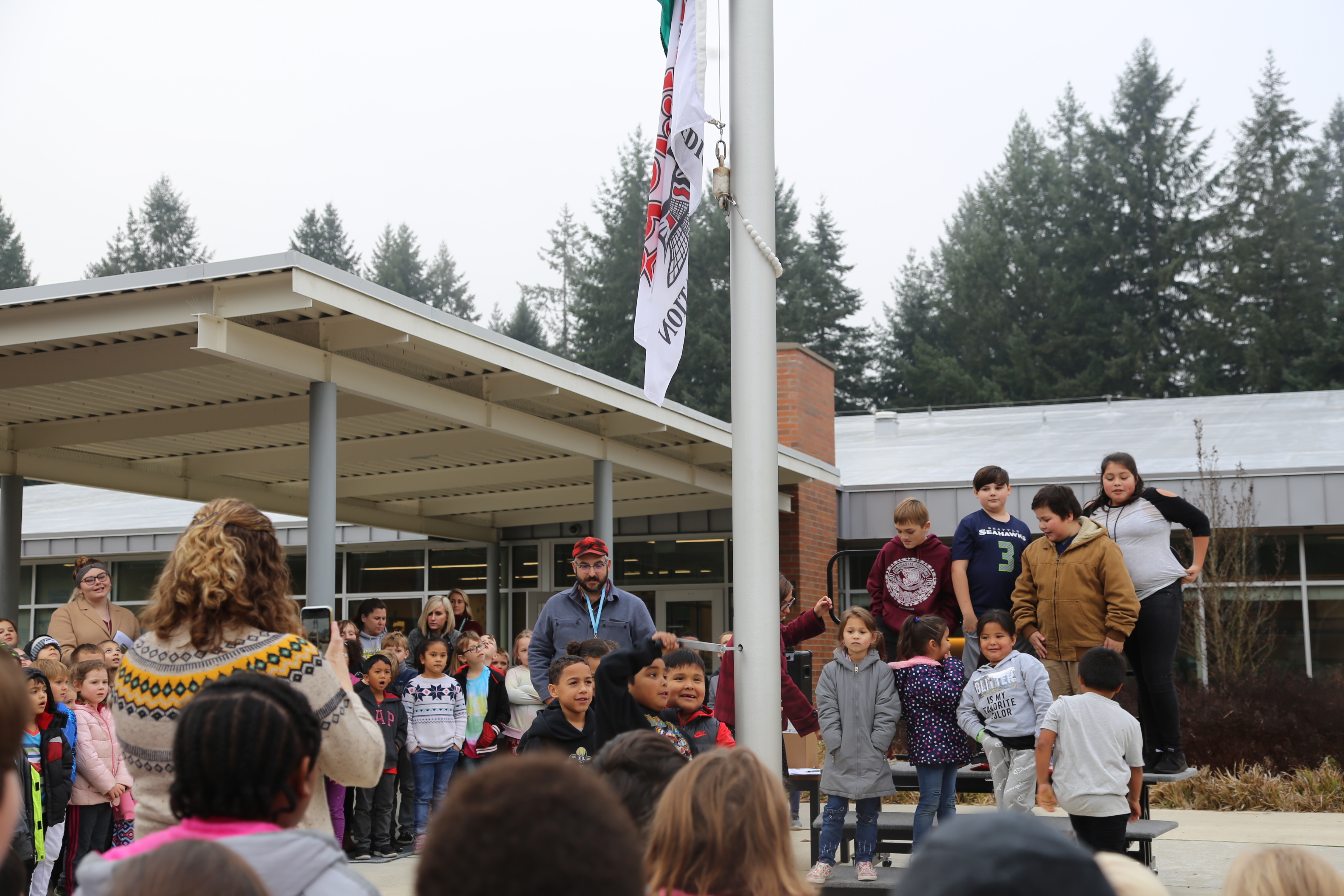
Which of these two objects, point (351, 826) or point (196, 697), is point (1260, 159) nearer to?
point (351, 826)

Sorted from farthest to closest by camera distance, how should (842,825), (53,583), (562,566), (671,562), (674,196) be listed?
(53,583), (562,566), (671,562), (842,825), (674,196)

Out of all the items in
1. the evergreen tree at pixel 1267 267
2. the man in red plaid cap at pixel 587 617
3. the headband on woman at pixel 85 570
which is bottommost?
the man in red plaid cap at pixel 587 617

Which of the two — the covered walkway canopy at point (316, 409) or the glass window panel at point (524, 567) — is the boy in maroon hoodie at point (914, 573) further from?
the glass window panel at point (524, 567)

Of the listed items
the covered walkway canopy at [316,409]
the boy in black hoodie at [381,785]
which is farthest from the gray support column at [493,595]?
the boy in black hoodie at [381,785]

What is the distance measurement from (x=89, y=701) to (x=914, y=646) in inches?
203

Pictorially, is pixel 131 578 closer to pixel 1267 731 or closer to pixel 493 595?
pixel 493 595

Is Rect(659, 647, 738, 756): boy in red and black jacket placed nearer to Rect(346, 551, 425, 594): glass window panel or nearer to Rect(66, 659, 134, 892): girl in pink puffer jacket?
Rect(66, 659, 134, 892): girl in pink puffer jacket

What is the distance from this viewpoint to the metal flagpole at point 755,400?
15.8ft

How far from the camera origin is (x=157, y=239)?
194 feet

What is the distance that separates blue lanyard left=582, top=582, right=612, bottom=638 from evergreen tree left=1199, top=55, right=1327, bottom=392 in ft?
119

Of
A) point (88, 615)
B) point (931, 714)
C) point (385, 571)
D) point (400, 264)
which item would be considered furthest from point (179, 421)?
point (400, 264)

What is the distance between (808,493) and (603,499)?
14.6ft

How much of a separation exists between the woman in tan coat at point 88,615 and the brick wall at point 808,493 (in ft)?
31.1

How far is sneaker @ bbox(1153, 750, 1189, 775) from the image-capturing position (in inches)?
275
